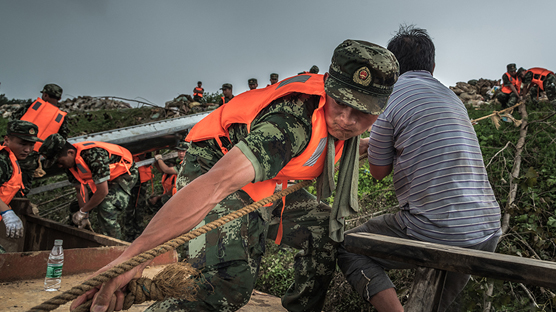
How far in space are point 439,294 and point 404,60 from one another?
1.54 metres

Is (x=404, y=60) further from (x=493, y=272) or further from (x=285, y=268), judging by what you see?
(x=285, y=268)

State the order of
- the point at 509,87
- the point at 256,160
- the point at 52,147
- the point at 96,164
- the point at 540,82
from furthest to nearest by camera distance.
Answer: the point at 540,82, the point at 509,87, the point at 96,164, the point at 52,147, the point at 256,160

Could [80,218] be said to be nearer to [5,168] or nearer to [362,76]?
[5,168]

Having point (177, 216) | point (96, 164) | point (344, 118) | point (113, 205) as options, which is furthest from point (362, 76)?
point (113, 205)

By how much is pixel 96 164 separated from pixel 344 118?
13.9 ft

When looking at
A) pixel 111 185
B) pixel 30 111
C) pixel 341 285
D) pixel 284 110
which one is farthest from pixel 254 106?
A: pixel 30 111

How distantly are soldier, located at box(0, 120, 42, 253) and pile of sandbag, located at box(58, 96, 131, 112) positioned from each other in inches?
427

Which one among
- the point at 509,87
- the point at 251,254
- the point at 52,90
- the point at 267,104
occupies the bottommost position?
the point at 251,254

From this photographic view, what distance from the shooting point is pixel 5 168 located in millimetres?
4340

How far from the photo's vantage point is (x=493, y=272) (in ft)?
5.10

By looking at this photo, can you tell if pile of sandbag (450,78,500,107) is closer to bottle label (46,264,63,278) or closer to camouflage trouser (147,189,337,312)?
camouflage trouser (147,189,337,312)

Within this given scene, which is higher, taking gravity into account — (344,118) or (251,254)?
(344,118)

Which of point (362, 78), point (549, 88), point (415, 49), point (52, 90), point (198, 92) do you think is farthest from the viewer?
point (198, 92)

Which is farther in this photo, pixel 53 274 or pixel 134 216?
pixel 134 216
